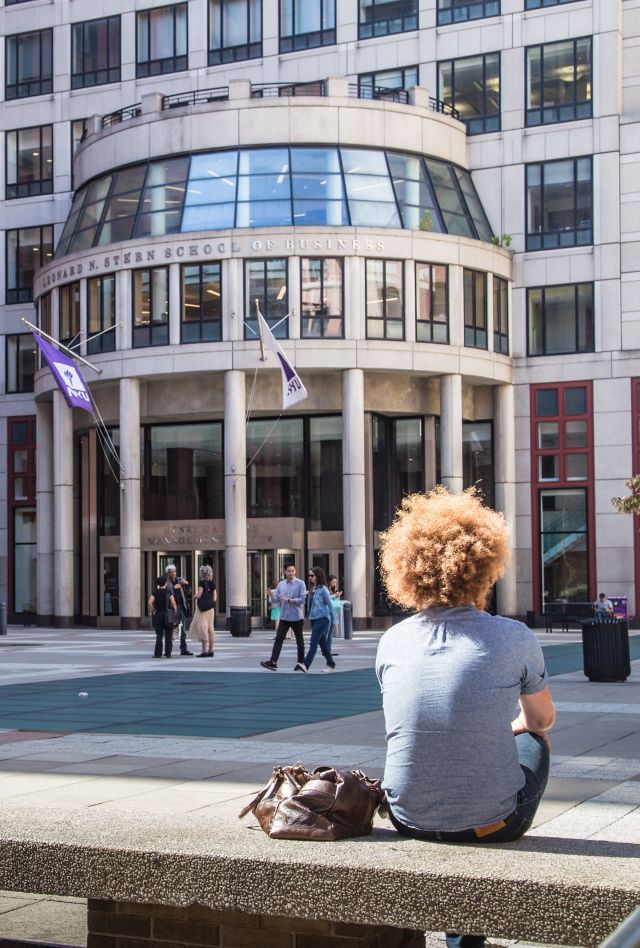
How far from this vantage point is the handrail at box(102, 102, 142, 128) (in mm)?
46281

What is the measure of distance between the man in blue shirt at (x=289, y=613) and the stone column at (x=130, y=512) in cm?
2087

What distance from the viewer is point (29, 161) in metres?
53.3

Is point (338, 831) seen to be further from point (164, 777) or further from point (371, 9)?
point (371, 9)

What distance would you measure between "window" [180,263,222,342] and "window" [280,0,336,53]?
11.3 m

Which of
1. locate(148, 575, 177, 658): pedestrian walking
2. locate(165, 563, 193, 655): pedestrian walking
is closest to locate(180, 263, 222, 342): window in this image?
locate(165, 563, 193, 655): pedestrian walking

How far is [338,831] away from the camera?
15.9 feet

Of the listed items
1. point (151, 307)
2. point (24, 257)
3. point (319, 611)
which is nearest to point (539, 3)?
point (151, 307)

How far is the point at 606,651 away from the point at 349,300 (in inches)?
917

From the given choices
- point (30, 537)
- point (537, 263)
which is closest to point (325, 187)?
point (537, 263)

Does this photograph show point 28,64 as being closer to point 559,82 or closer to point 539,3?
point 539,3

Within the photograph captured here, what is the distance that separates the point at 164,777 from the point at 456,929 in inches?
253

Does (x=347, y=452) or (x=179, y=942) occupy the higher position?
(x=347, y=452)

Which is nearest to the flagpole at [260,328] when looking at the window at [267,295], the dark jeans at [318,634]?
the window at [267,295]

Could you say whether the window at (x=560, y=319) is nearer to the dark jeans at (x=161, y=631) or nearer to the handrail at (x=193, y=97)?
the handrail at (x=193, y=97)
